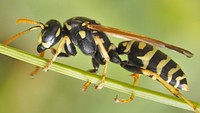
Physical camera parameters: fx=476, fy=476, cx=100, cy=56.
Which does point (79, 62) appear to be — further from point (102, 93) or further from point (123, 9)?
point (123, 9)

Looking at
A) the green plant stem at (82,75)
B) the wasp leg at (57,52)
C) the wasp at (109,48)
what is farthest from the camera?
the wasp at (109,48)

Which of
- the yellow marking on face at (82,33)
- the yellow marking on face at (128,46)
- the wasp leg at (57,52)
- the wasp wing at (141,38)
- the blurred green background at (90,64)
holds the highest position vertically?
the wasp wing at (141,38)

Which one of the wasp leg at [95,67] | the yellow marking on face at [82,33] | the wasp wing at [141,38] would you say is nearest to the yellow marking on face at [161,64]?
the wasp wing at [141,38]

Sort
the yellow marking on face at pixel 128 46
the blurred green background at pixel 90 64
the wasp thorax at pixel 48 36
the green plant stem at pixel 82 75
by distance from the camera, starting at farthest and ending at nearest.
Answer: the blurred green background at pixel 90 64
the yellow marking on face at pixel 128 46
the wasp thorax at pixel 48 36
the green plant stem at pixel 82 75

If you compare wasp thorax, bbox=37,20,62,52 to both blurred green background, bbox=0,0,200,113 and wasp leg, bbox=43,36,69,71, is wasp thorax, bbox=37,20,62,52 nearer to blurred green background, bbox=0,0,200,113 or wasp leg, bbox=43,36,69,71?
wasp leg, bbox=43,36,69,71

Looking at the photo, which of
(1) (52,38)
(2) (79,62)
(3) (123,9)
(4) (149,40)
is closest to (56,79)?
(2) (79,62)

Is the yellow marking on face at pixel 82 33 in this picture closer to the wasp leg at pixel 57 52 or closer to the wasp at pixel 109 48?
the wasp at pixel 109 48

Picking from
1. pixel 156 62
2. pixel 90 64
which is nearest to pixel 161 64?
pixel 156 62
